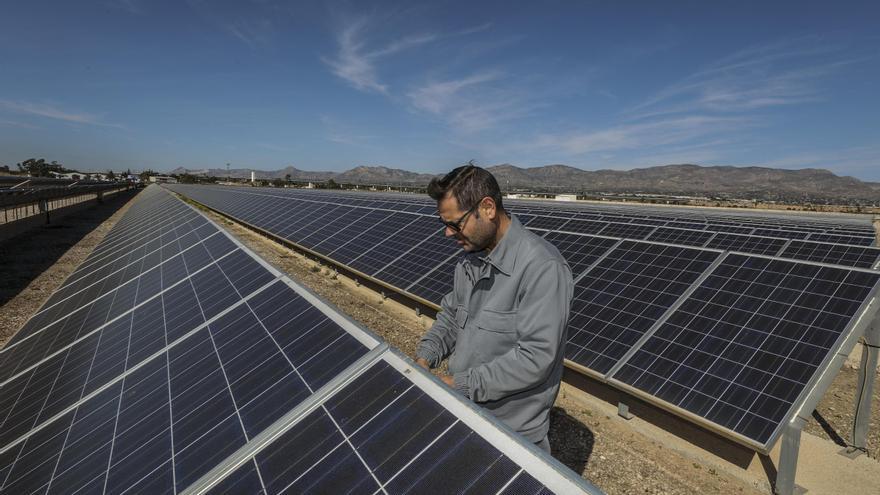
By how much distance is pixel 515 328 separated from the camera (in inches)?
102

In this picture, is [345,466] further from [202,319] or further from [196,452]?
[202,319]

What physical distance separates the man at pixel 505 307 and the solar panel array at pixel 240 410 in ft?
1.19

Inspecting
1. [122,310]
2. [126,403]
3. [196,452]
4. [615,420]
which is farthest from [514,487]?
[122,310]

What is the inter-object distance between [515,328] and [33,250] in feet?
91.6

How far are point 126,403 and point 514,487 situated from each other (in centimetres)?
369

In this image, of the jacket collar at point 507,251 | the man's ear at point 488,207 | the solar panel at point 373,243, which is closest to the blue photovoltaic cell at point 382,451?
the jacket collar at point 507,251

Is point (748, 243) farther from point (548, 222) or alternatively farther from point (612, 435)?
point (612, 435)

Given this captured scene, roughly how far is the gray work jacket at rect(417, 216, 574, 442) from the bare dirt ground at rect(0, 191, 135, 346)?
1254 cm

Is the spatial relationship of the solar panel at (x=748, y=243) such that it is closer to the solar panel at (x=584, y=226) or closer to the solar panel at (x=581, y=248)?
the solar panel at (x=584, y=226)

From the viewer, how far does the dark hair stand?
258 cm

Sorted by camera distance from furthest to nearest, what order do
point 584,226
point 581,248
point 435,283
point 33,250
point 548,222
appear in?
point 33,250 → point 548,222 → point 584,226 → point 435,283 → point 581,248

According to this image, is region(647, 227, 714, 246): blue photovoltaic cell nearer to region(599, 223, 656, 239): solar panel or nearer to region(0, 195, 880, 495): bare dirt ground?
region(599, 223, 656, 239): solar panel

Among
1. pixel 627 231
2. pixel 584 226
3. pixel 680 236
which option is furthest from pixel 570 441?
pixel 680 236

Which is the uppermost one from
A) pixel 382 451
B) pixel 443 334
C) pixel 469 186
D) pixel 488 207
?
pixel 469 186
